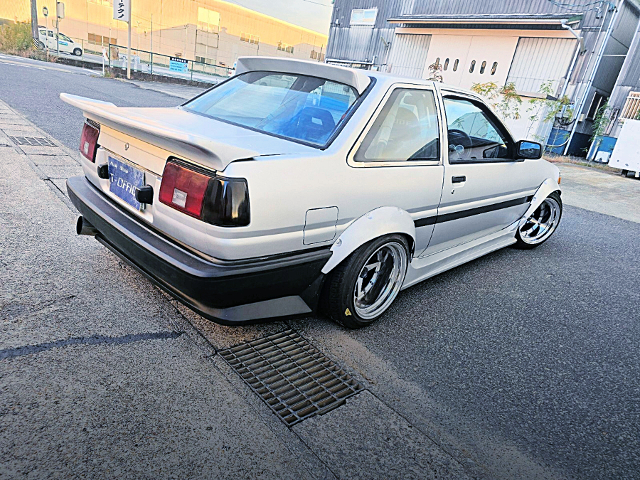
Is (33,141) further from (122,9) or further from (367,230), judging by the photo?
(122,9)

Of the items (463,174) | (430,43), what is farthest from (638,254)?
(430,43)

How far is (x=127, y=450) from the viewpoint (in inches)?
65.3

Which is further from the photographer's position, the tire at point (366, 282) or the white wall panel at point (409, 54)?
the white wall panel at point (409, 54)

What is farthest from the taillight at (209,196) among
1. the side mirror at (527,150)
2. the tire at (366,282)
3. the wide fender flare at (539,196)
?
the wide fender flare at (539,196)

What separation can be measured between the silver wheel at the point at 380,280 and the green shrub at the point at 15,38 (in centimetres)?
3235

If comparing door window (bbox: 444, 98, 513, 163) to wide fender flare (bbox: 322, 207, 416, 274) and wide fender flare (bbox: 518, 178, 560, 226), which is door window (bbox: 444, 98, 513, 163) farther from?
wide fender flare (bbox: 518, 178, 560, 226)

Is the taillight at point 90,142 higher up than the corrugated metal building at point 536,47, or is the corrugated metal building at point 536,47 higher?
the corrugated metal building at point 536,47

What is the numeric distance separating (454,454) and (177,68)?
28028 millimetres

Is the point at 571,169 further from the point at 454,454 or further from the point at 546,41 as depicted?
the point at 454,454

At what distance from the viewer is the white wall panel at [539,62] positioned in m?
14.6

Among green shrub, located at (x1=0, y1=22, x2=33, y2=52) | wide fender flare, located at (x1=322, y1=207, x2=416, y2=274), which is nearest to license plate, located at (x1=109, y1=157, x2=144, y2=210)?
wide fender flare, located at (x1=322, y1=207, x2=416, y2=274)

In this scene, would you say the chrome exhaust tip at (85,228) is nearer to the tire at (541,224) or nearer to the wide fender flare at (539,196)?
the wide fender flare at (539,196)

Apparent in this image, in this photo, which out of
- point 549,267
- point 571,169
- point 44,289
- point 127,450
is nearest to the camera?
point 127,450

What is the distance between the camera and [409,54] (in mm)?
19297
